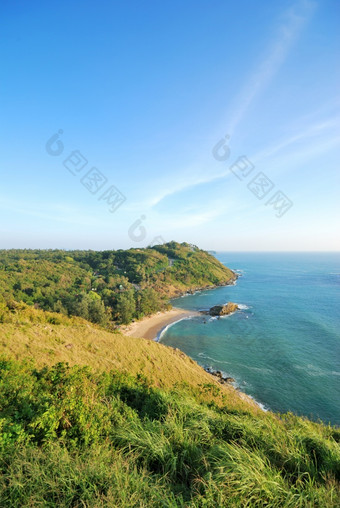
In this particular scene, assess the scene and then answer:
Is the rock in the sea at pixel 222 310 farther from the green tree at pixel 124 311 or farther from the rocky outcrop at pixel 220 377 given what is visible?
the rocky outcrop at pixel 220 377

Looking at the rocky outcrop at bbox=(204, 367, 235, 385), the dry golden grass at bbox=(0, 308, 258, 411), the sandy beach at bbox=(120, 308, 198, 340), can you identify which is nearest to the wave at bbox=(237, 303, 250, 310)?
the sandy beach at bbox=(120, 308, 198, 340)

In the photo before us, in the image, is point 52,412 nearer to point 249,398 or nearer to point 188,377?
point 188,377

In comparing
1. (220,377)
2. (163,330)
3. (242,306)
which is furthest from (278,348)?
(242,306)

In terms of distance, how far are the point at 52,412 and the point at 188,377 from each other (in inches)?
572

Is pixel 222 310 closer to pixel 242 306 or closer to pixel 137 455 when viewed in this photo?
pixel 242 306

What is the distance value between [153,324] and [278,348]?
24267mm

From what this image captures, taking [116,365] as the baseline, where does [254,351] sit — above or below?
below

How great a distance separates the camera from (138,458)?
4383mm

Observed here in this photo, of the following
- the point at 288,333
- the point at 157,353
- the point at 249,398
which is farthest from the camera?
the point at 288,333

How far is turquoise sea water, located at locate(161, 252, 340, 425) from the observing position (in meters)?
22.0

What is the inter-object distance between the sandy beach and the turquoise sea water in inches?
98.6

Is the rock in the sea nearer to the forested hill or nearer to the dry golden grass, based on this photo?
the forested hill

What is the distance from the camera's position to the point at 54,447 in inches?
168

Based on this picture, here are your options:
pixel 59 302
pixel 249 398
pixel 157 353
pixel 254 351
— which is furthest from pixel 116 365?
pixel 59 302
